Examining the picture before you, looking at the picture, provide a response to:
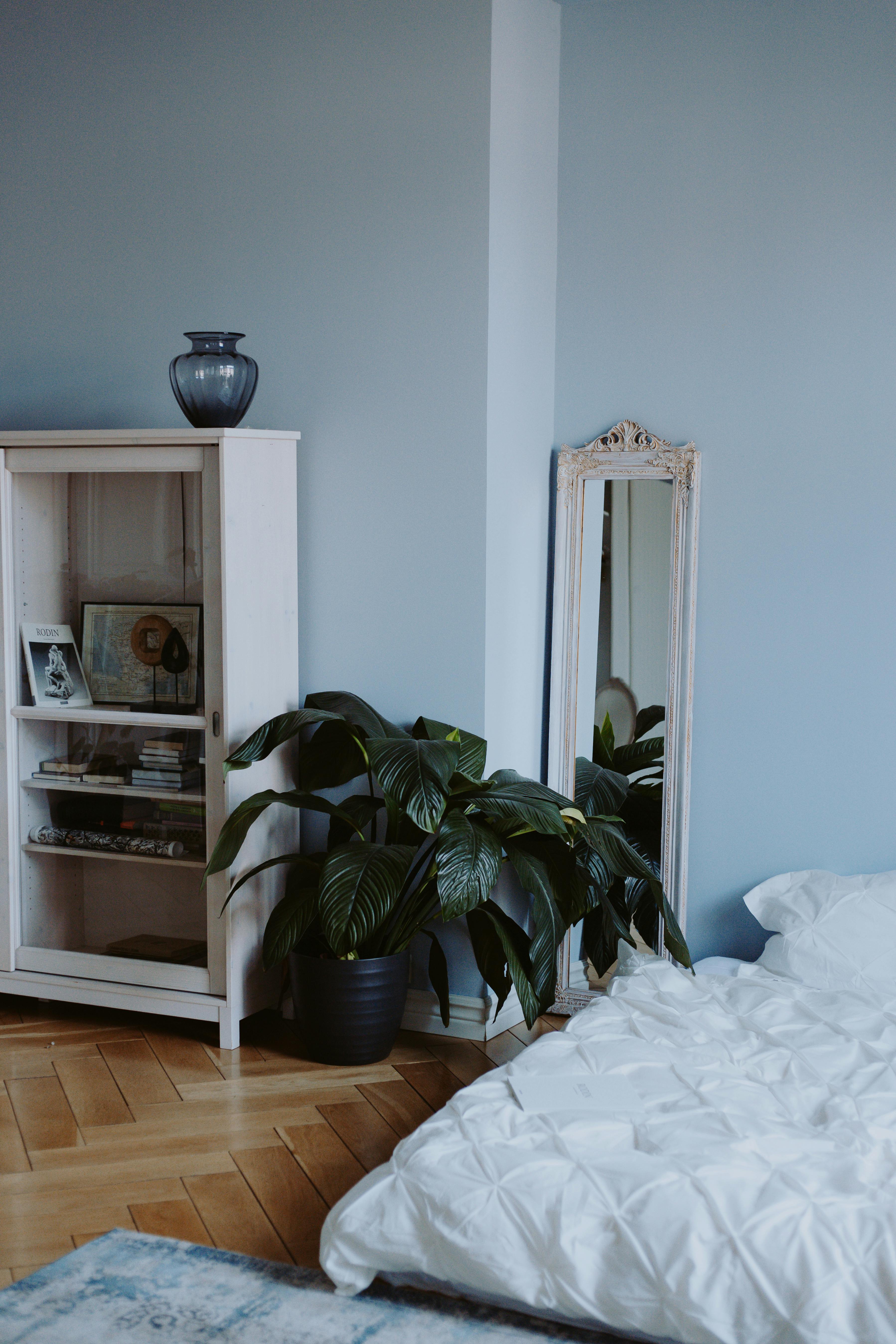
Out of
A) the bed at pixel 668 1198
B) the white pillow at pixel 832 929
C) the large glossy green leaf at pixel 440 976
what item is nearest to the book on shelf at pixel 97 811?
the large glossy green leaf at pixel 440 976

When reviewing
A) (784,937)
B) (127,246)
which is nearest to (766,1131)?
(784,937)

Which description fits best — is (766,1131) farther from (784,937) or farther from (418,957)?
(418,957)

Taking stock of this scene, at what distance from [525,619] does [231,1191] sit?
1554 mm

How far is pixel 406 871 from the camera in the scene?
256 cm

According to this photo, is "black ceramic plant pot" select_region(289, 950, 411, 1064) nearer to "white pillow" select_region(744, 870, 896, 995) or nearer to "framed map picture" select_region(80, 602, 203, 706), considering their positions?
"framed map picture" select_region(80, 602, 203, 706)

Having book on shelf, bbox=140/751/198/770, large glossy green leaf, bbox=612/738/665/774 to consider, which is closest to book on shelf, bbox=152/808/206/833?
book on shelf, bbox=140/751/198/770

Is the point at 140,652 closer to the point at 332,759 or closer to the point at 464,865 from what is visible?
the point at 332,759

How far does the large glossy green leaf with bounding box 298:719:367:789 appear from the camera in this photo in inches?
112

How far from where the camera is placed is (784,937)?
2760mm

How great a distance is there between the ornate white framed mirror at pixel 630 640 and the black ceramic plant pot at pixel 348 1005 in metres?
0.52

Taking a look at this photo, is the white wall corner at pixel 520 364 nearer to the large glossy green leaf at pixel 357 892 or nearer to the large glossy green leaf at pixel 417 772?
the large glossy green leaf at pixel 417 772

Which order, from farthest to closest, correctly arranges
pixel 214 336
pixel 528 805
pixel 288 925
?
1. pixel 214 336
2. pixel 288 925
3. pixel 528 805

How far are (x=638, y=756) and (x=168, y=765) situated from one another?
47.5 inches

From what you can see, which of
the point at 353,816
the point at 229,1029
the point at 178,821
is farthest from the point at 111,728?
the point at 229,1029
